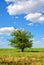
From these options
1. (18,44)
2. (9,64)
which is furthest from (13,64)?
(18,44)

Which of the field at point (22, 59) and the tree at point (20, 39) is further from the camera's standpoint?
the tree at point (20, 39)

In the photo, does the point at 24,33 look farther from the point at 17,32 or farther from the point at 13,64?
the point at 13,64

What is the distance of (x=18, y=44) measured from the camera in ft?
251

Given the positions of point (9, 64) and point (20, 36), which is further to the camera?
point (20, 36)

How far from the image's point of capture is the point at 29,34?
7850 centimetres

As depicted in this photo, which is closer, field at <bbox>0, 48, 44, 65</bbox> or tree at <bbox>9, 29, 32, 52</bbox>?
field at <bbox>0, 48, 44, 65</bbox>

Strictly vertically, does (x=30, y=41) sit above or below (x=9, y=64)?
above

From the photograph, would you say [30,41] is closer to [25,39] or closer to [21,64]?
[25,39]

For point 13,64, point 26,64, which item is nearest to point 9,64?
point 13,64

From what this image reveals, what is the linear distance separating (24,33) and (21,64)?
55.5m

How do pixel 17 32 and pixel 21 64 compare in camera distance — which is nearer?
pixel 21 64

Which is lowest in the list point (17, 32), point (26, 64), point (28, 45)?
point (26, 64)

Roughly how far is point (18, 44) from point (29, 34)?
553 centimetres

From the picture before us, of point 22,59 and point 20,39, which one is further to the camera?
point 20,39
